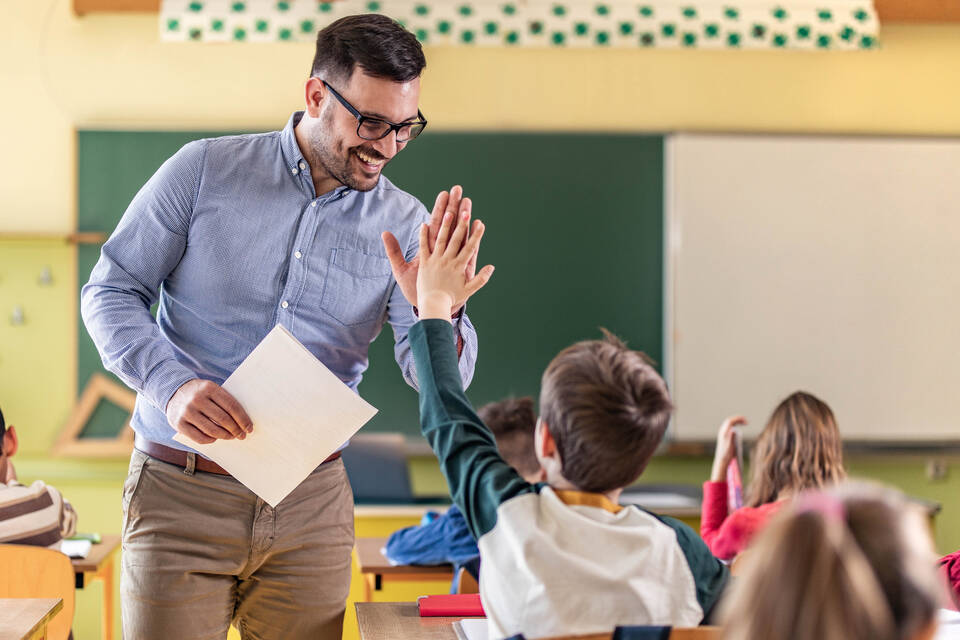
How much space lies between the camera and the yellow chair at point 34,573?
88.1 inches

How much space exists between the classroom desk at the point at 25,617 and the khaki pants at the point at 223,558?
0.14 metres

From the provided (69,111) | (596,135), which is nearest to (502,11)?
(596,135)

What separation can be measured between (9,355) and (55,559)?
7.47 feet

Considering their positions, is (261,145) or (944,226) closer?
(261,145)

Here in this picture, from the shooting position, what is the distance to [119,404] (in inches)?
168

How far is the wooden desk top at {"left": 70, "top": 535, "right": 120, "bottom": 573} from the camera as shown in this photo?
292cm

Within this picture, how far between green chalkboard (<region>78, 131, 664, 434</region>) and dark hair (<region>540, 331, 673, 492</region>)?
300 cm

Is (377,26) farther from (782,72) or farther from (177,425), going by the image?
(782,72)

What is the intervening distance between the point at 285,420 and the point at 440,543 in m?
1.34

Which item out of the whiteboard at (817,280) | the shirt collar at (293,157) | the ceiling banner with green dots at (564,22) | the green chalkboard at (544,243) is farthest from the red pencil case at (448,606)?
the ceiling banner with green dots at (564,22)

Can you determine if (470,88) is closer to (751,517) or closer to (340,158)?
(751,517)

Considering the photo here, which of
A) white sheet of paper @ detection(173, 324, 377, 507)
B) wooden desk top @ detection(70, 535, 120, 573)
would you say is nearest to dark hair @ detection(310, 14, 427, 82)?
white sheet of paper @ detection(173, 324, 377, 507)

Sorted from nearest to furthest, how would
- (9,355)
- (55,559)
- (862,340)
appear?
(55,559), (9,355), (862,340)

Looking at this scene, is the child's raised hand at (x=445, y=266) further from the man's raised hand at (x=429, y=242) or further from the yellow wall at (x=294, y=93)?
the yellow wall at (x=294, y=93)
